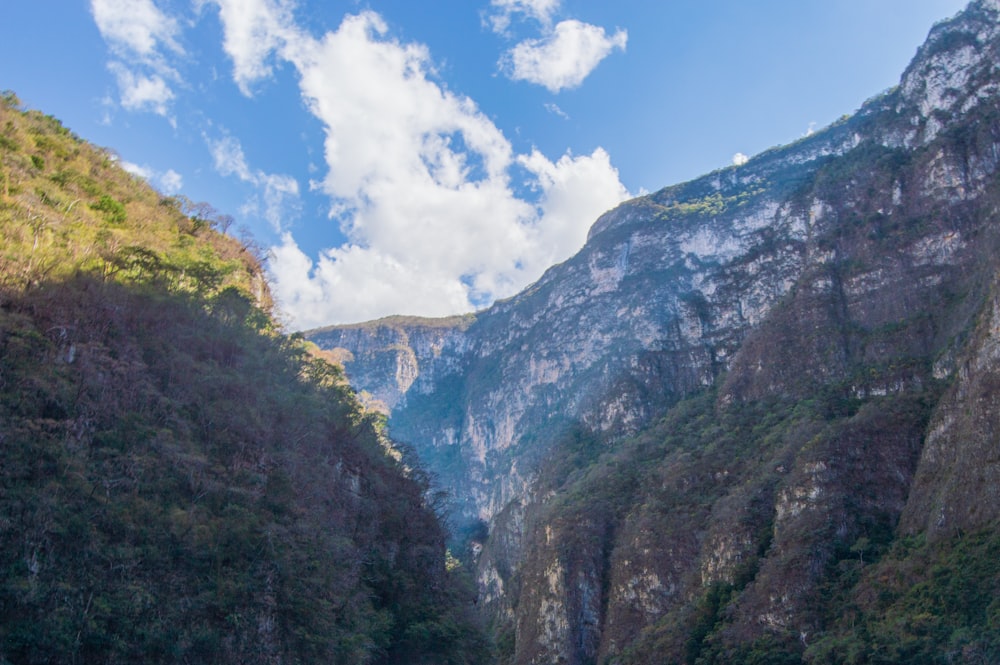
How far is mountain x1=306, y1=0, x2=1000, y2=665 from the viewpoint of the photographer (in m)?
46.3

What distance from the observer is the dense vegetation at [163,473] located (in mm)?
21188

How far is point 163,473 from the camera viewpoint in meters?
25.5

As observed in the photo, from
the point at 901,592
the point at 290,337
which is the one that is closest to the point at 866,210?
the point at 901,592

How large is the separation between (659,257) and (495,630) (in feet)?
262

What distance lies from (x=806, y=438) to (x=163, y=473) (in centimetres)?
5252

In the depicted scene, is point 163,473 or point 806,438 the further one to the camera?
point 806,438

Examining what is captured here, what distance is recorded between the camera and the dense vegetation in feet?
69.5

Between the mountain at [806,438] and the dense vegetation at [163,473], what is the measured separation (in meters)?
Answer: 25.0

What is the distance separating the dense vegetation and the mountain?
2496cm

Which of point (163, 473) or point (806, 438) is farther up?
point (806, 438)

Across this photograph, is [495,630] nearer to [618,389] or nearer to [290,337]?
[618,389]

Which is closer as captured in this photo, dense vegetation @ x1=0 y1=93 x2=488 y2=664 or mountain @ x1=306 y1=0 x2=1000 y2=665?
dense vegetation @ x1=0 y1=93 x2=488 y2=664

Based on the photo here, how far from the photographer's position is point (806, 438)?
6138 cm

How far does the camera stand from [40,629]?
19281mm
